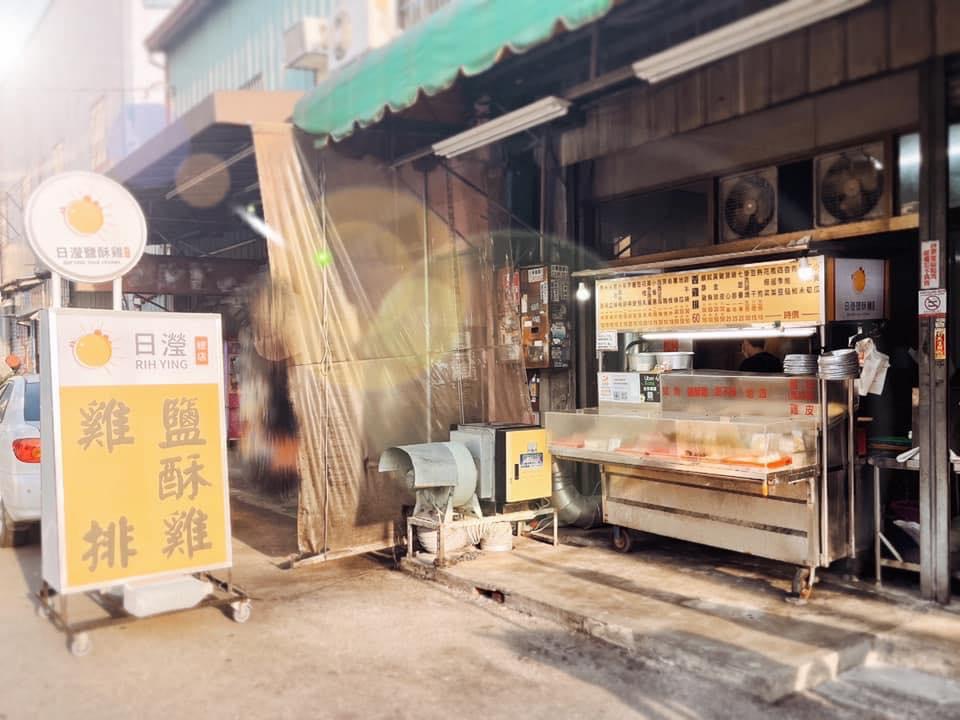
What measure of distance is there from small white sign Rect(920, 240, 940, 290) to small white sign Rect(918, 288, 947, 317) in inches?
1.7

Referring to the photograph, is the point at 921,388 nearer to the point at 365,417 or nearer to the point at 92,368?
the point at 365,417

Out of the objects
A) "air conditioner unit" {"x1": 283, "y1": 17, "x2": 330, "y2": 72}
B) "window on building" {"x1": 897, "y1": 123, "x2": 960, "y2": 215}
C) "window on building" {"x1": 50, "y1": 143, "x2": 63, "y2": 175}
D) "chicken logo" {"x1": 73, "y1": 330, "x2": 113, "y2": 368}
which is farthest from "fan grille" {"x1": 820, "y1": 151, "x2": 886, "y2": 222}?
"window on building" {"x1": 50, "y1": 143, "x2": 63, "y2": 175}

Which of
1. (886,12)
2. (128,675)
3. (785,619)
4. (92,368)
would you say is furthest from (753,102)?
(128,675)

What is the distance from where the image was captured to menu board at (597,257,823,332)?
6707 mm

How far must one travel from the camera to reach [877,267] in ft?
22.9

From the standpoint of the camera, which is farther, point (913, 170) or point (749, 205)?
point (749, 205)

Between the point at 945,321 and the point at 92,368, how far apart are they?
6.01m

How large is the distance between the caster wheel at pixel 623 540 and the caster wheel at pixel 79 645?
15.1ft

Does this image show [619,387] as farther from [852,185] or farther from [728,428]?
[852,185]

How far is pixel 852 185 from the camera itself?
6898 mm

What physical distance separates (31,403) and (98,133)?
1747 cm

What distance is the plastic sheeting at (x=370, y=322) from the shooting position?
25.8 feet

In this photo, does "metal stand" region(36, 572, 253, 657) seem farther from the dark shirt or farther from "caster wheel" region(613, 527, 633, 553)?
→ the dark shirt

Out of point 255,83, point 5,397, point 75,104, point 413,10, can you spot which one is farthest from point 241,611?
point 75,104
